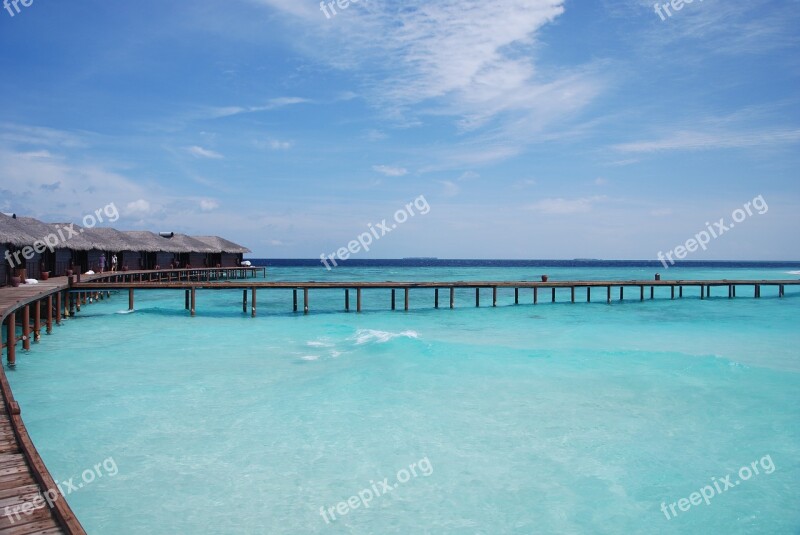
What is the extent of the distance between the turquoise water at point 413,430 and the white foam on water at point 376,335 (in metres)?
0.25

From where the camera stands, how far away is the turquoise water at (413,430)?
7.41 metres

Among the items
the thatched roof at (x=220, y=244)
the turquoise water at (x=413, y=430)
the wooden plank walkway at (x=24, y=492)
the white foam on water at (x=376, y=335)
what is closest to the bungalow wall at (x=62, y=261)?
the turquoise water at (x=413, y=430)

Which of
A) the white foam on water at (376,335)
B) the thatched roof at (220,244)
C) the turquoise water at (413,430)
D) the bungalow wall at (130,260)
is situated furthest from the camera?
the thatched roof at (220,244)

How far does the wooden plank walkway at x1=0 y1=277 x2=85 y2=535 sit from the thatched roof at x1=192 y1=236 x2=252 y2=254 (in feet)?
154

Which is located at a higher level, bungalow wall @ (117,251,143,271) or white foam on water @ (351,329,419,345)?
bungalow wall @ (117,251,143,271)

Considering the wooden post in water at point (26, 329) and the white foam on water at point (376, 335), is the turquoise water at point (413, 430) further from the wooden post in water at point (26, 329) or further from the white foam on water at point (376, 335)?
the wooden post in water at point (26, 329)

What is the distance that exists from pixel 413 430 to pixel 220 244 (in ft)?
151

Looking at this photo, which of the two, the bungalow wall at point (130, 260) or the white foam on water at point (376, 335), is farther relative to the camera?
the bungalow wall at point (130, 260)

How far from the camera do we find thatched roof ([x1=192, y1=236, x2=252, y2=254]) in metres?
51.6

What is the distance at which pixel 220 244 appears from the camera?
173ft

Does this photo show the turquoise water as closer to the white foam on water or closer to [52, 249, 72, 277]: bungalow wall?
the white foam on water

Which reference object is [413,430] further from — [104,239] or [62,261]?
[104,239]

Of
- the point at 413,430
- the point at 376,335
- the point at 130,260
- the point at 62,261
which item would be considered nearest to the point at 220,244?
the point at 130,260

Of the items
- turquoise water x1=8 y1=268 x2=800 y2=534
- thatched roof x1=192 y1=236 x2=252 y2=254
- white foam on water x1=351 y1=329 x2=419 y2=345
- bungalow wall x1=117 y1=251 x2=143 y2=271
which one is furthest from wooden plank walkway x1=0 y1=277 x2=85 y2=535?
thatched roof x1=192 y1=236 x2=252 y2=254
